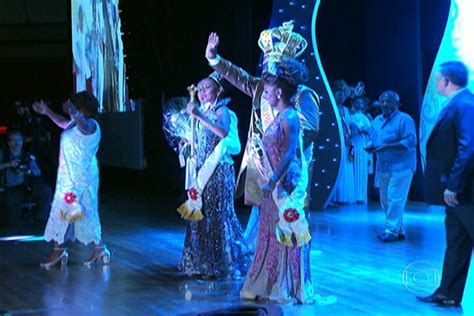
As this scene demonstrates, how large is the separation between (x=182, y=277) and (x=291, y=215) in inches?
55.6

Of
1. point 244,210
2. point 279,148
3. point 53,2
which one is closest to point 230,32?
point 244,210

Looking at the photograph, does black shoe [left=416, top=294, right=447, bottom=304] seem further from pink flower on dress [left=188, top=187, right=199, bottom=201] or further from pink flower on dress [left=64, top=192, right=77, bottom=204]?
pink flower on dress [left=64, top=192, right=77, bottom=204]

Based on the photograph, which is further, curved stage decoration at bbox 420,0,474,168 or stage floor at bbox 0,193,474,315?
curved stage decoration at bbox 420,0,474,168

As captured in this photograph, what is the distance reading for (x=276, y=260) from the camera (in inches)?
198

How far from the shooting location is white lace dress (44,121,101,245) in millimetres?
6332

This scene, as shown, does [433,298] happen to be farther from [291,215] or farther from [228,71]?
[228,71]

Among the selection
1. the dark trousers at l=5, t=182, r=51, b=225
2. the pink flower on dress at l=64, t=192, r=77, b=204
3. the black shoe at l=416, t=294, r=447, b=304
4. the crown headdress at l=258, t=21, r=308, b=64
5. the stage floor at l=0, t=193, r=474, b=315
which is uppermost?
the crown headdress at l=258, t=21, r=308, b=64

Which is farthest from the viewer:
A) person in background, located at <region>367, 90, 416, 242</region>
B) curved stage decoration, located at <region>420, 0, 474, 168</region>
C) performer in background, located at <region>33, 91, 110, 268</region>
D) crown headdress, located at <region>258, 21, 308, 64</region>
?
curved stage decoration, located at <region>420, 0, 474, 168</region>

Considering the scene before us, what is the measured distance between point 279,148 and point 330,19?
319 inches

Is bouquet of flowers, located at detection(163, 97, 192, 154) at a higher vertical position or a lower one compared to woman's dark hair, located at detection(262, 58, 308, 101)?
lower

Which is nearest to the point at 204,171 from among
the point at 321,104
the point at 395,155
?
the point at 395,155

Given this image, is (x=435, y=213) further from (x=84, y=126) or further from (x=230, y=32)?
(x=84, y=126)

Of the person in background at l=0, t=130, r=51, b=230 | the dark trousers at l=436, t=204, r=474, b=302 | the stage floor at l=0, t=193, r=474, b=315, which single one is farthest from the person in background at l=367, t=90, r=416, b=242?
the person in background at l=0, t=130, r=51, b=230

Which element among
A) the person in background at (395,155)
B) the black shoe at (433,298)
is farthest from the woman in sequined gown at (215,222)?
the person in background at (395,155)
